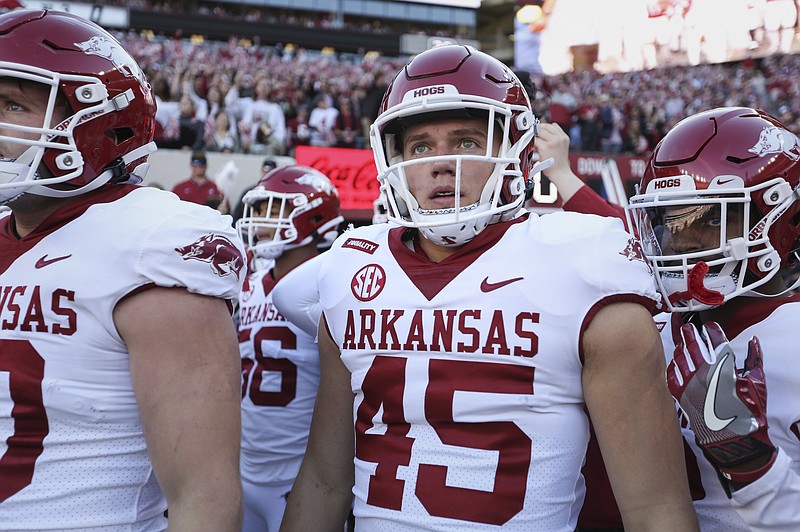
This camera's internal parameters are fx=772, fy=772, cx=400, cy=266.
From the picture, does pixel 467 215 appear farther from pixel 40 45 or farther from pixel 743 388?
pixel 40 45

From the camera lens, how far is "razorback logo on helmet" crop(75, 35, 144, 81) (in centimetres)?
165

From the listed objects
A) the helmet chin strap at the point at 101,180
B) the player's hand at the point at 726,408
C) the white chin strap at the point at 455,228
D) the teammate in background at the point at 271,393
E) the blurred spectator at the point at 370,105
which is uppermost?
the blurred spectator at the point at 370,105

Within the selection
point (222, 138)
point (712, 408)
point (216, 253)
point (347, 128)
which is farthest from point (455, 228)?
point (347, 128)

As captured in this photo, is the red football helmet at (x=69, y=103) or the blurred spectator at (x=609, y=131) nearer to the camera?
the red football helmet at (x=69, y=103)

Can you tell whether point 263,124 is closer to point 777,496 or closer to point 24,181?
point 24,181

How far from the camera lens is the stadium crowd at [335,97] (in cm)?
1031

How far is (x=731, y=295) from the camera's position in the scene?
1813mm

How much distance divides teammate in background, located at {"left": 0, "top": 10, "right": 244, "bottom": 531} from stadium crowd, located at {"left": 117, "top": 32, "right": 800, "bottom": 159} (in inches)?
139

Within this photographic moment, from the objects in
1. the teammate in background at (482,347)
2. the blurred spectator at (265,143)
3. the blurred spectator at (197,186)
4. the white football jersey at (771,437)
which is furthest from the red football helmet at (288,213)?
the blurred spectator at (265,143)

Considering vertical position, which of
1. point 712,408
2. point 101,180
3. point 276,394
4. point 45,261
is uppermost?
point 101,180

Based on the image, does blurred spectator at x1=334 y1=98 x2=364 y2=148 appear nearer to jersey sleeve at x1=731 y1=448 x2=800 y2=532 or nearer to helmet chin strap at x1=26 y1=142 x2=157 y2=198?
helmet chin strap at x1=26 y1=142 x2=157 y2=198

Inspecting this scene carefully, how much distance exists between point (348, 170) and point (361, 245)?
27.5ft

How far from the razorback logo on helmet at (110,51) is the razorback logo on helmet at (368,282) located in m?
0.67

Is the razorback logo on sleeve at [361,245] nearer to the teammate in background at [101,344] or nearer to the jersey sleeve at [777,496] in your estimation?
the teammate in background at [101,344]
